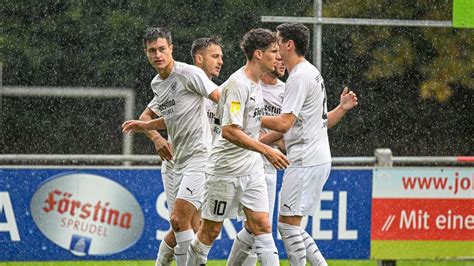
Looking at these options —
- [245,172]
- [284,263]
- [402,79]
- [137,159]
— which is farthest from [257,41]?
[402,79]

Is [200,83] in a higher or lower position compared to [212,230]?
higher

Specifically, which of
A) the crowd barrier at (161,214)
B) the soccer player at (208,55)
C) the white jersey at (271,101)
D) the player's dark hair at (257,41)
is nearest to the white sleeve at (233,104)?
the player's dark hair at (257,41)

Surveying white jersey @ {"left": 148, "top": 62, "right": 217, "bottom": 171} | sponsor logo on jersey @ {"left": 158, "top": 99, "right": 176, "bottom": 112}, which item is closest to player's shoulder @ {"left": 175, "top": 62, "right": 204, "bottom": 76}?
white jersey @ {"left": 148, "top": 62, "right": 217, "bottom": 171}

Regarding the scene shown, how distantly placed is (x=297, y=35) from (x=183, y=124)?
1120 mm

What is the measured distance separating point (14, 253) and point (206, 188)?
9.03 feet

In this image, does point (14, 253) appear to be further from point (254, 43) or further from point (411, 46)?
point (411, 46)

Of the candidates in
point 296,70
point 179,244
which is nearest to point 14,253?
point 179,244

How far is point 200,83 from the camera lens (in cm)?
1077

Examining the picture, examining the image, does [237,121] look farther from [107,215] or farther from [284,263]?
[284,263]

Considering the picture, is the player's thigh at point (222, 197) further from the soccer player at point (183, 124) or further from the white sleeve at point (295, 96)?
the white sleeve at point (295, 96)

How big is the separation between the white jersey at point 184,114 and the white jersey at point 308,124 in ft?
2.18

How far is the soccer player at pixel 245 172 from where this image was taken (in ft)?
33.1

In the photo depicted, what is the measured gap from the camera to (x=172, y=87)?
11.0 metres

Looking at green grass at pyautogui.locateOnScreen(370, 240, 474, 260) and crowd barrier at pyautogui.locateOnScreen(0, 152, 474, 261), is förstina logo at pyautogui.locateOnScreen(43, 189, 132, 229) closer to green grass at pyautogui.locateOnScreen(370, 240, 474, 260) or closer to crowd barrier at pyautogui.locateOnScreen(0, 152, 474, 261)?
crowd barrier at pyautogui.locateOnScreen(0, 152, 474, 261)
